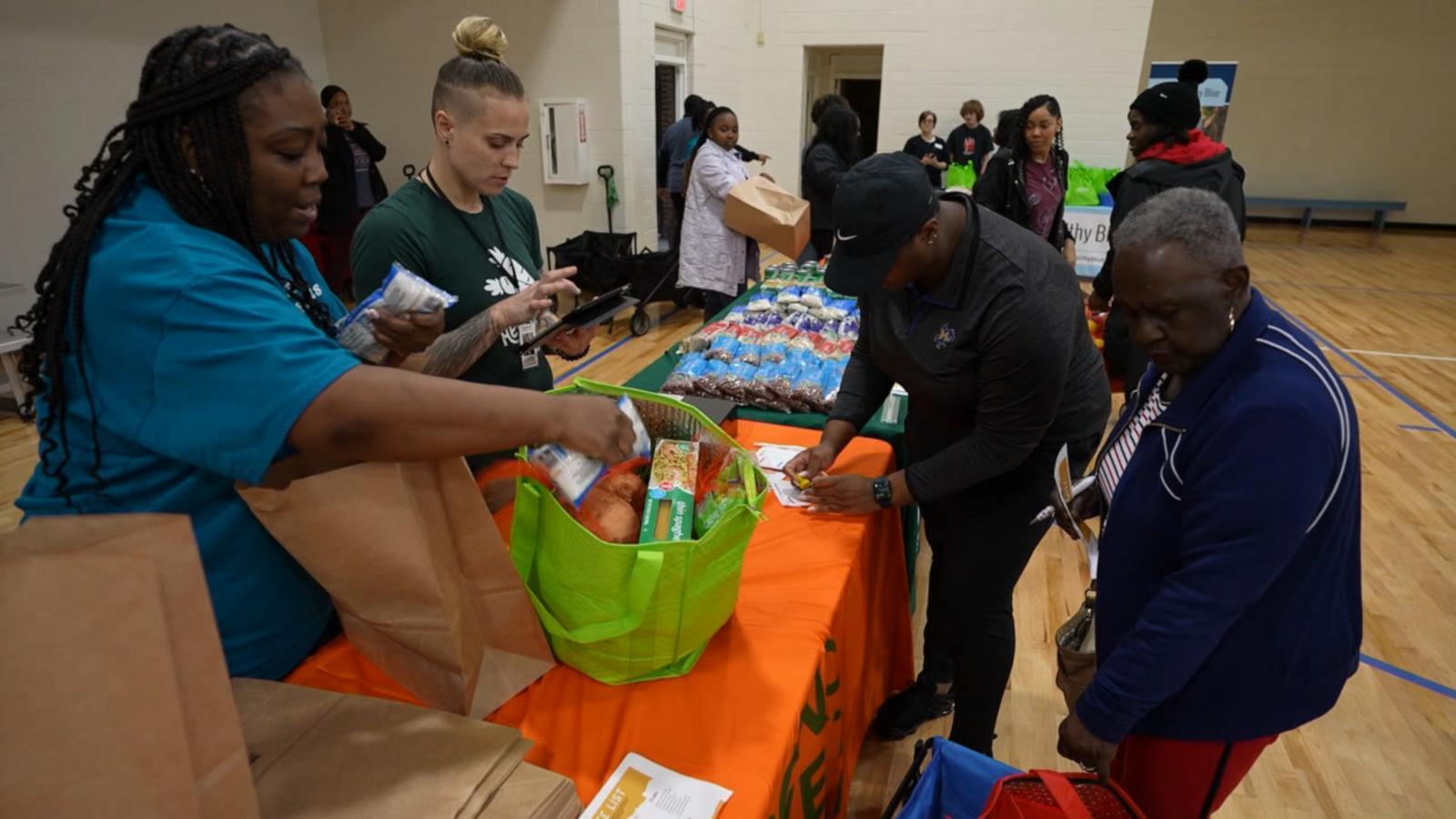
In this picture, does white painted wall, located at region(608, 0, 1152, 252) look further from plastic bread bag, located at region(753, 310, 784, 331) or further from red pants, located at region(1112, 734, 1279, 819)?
red pants, located at region(1112, 734, 1279, 819)

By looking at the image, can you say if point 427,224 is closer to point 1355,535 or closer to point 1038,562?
point 1355,535

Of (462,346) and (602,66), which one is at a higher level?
(602,66)

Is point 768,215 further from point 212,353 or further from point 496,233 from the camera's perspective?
point 212,353

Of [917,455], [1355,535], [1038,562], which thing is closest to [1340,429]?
[1355,535]

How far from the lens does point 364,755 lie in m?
0.81

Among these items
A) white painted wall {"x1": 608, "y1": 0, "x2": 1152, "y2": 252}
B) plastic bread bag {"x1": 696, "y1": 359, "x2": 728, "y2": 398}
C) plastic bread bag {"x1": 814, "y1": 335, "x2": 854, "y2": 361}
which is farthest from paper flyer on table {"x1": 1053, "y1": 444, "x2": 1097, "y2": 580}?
white painted wall {"x1": 608, "y1": 0, "x2": 1152, "y2": 252}

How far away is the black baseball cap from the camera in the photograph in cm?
129

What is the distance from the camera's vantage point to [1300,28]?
33.7 feet

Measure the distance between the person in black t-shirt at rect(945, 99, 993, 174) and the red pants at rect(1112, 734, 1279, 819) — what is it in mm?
7477

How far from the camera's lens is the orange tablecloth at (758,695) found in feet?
3.30

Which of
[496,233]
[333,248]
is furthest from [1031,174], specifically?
[333,248]

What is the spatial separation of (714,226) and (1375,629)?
3.49 meters

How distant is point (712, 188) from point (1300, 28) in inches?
420

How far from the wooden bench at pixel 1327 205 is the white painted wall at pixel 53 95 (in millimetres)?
12629
